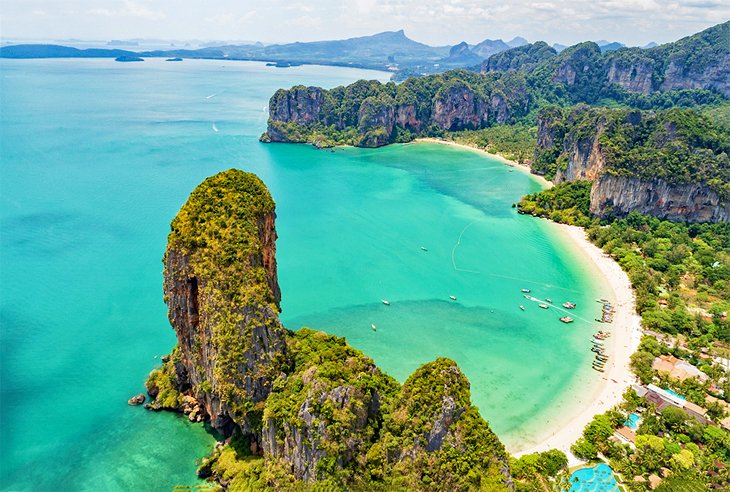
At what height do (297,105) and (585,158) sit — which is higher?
(297,105)

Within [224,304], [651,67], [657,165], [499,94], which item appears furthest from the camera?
[651,67]

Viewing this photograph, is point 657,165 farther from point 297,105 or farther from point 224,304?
point 297,105

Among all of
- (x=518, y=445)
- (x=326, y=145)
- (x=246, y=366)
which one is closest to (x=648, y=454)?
(x=518, y=445)

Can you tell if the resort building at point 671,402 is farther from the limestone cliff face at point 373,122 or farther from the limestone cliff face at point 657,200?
the limestone cliff face at point 373,122

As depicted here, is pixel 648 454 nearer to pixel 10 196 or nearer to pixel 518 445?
pixel 518 445

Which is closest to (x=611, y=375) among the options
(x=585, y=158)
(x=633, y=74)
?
(x=585, y=158)

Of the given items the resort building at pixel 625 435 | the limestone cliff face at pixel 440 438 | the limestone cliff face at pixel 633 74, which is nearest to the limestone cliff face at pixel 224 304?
Result: the limestone cliff face at pixel 440 438

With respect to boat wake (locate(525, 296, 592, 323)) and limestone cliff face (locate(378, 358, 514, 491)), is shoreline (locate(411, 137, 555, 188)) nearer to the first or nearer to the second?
boat wake (locate(525, 296, 592, 323))

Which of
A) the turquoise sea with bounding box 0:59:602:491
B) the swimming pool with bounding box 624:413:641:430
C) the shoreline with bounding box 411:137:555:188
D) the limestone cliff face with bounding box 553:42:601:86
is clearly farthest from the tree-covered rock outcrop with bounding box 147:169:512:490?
the limestone cliff face with bounding box 553:42:601:86

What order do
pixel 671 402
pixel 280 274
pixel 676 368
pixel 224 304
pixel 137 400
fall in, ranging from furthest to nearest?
pixel 280 274 < pixel 676 368 < pixel 671 402 < pixel 137 400 < pixel 224 304
